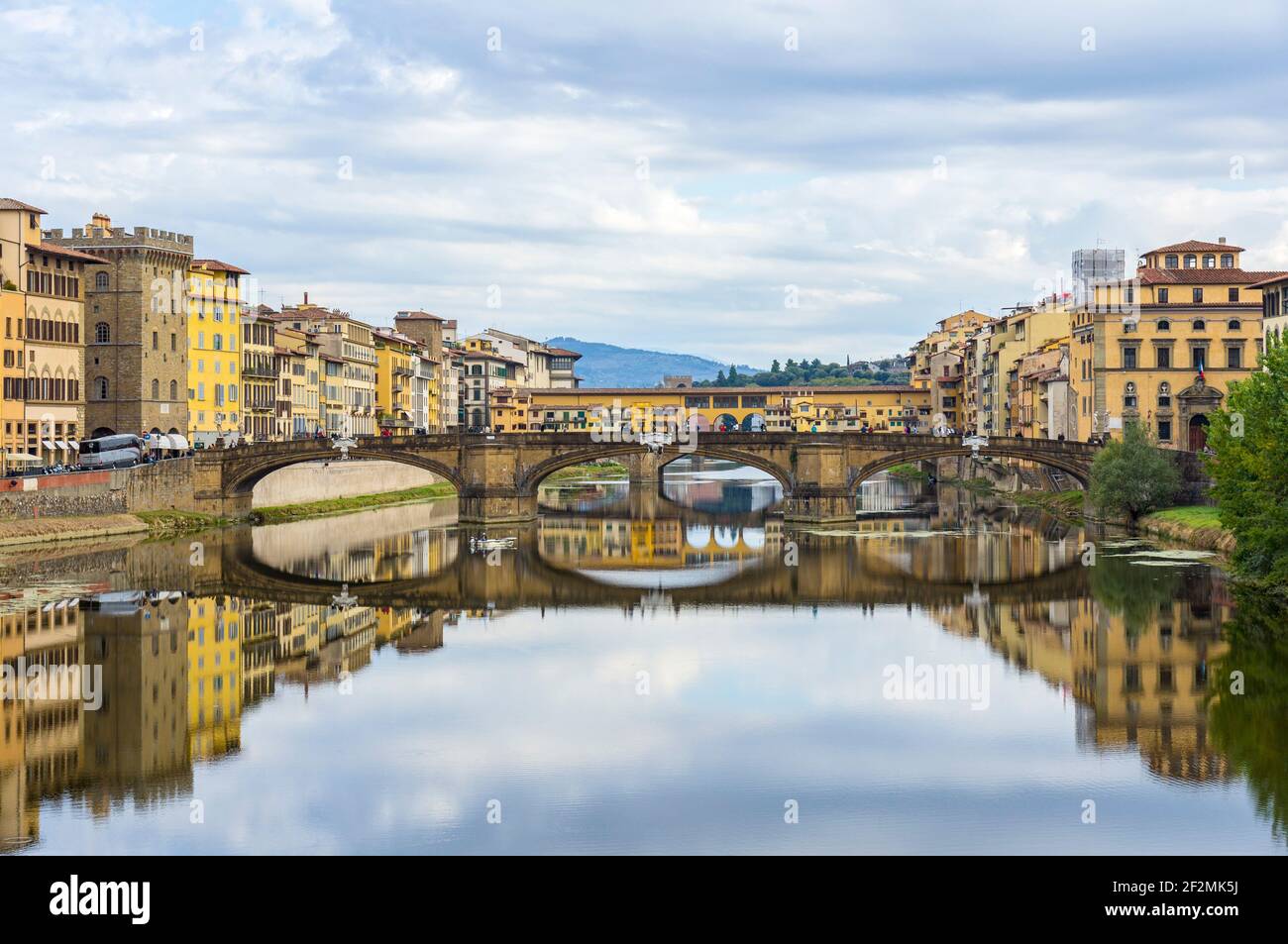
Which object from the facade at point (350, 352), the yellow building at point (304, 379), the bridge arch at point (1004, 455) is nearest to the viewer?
the bridge arch at point (1004, 455)

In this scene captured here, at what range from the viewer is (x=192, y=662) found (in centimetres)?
4194

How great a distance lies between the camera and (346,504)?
94875 millimetres

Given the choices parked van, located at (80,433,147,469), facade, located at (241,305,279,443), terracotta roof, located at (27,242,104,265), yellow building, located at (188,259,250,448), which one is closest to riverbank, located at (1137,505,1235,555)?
parked van, located at (80,433,147,469)

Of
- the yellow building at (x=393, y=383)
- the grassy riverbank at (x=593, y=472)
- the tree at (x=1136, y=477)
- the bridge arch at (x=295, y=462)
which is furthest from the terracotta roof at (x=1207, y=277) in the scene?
the grassy riverbank at (x=593, y=472)

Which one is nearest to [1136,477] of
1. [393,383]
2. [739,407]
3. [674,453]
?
[674,453]

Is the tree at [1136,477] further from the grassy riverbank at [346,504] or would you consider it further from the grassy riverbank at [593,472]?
the grassy riverbank at [593,472]

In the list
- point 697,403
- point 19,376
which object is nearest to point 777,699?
point 19,376

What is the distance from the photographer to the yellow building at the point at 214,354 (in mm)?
90500

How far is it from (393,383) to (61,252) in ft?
175

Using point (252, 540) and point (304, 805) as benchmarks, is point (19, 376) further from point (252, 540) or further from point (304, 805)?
point (304, 805)

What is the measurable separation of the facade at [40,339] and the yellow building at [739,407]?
5789 centimetres

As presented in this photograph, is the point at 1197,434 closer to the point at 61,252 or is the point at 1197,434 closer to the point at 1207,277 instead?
the point at 1207,277

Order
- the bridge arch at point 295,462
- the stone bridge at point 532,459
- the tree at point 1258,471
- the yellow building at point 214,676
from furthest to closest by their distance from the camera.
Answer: the bridge arch at point 295,462 → the stone bridge at point 532,459 → the tree at point 1258,471 → the yellow building at point 214,676

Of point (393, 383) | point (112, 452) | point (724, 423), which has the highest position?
point (393, 383)
